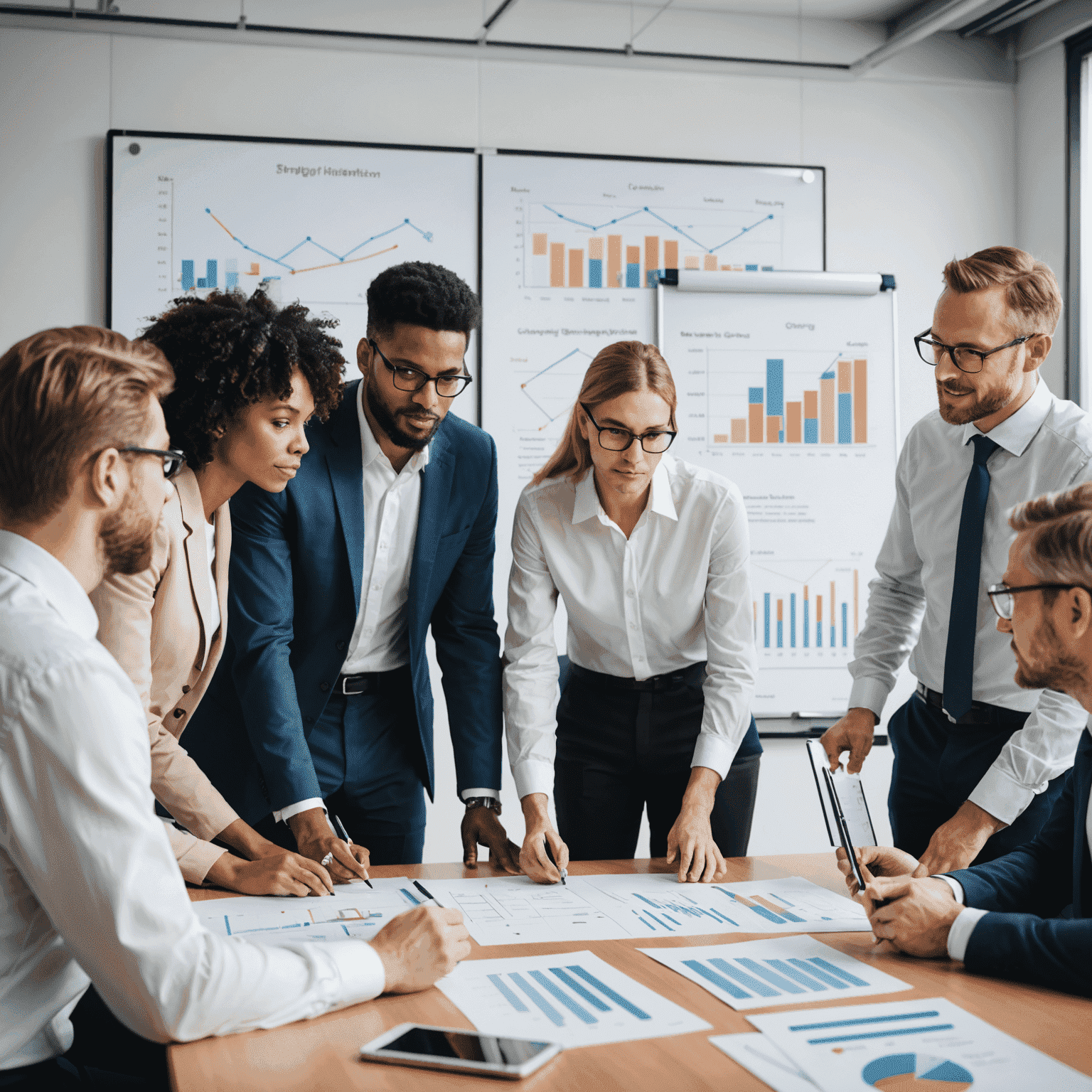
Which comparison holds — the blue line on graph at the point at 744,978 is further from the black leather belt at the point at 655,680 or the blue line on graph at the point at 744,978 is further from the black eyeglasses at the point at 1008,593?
the black leather belt at the point at 655,680

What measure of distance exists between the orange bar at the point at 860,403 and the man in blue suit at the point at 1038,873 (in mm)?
2280

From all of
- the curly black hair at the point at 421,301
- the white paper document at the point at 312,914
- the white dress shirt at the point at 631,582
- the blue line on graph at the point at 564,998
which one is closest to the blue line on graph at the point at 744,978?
the blue line on graph at the point at 564,998

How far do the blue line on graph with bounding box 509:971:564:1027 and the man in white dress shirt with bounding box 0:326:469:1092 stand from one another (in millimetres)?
87

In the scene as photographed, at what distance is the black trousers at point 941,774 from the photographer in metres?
2.03

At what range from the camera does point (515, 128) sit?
3.59m

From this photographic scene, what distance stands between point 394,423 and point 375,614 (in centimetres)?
37

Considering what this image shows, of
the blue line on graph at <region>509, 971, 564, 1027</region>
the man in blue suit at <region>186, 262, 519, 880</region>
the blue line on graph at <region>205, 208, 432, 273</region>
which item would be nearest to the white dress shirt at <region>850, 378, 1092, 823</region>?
the man in blue suit at <region>186, 262, 519, 880</region>

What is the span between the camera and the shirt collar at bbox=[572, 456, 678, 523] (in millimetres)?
2213

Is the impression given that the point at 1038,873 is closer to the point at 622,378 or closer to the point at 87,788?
the point at 622,378

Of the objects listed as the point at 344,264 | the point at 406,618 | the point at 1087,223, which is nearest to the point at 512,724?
the point at 406,618

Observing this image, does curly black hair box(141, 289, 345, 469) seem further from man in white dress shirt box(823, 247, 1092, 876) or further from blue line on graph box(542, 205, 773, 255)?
blue line on graph box(542, 205, 773, 255)

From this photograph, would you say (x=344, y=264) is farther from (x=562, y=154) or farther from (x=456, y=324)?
(x=456, y=324)

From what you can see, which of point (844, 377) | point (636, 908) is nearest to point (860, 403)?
point (844, 377)

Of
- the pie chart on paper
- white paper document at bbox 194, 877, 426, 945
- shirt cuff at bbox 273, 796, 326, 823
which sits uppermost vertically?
shirt cuff at bbox 273, 796, 326, 823
